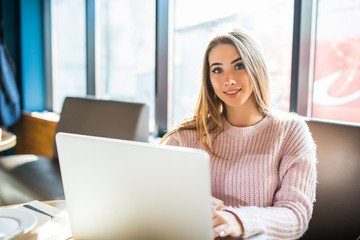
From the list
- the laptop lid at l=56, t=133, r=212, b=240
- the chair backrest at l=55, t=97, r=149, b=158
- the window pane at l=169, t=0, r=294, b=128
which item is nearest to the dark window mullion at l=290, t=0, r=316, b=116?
the window pane at l=169, t=0, r=294, b=128

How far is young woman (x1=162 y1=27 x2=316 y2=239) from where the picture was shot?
1.18 meters

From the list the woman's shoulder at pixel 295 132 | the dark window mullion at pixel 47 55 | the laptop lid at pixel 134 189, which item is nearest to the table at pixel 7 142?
the laptop lid at pixel 134 189

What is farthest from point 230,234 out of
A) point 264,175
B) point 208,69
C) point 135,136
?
point 135,136

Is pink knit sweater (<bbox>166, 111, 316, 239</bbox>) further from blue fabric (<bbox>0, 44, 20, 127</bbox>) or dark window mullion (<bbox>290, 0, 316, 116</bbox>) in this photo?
blue fabric (<bbox>0, 44, 20, 127</bbox>)

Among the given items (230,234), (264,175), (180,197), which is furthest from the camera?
(264,175)

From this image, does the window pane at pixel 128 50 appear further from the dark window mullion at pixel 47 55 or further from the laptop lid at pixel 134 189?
the laptop lid at pixel 134 189

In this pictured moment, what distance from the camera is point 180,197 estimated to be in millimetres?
620

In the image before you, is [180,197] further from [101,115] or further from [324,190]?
[101,115]

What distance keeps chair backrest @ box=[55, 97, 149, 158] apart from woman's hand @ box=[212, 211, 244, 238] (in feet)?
4.34

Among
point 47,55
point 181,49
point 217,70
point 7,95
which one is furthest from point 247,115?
point 47,55

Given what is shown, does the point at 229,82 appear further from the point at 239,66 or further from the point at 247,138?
the point at 247,138

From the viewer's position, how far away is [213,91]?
1512 millimetres

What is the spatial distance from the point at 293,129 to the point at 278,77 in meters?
0.90

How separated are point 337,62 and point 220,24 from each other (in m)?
0.66
